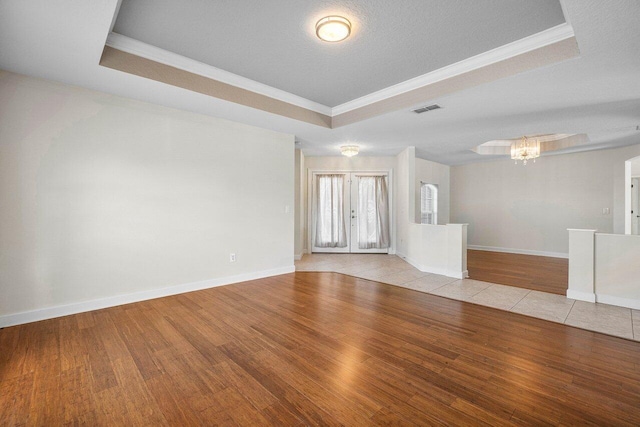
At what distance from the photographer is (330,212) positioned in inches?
303

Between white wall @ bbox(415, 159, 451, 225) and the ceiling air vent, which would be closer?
the ceiling air vent

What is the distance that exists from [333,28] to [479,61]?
1.71 m

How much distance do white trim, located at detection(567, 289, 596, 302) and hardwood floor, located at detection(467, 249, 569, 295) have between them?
27cm

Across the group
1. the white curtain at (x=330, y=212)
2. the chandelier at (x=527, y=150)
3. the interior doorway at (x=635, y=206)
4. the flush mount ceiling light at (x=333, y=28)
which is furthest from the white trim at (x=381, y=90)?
the interior doorway at (x=635, y=206)

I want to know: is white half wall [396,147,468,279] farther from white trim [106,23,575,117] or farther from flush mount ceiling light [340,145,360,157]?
white trim [106,23,575,117]

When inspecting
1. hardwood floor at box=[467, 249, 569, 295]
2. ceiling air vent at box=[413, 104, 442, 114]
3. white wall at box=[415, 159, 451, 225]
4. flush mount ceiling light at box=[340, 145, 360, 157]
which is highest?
ceiling air vent at box=[413, 104, 442, 114]

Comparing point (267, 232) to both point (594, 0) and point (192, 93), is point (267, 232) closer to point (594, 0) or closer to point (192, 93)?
point (192, 93)

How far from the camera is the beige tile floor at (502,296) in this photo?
123 inches

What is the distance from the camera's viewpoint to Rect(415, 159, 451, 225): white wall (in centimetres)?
764

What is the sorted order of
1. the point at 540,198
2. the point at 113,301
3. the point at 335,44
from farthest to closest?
the point at 540,198 < the point at 113,301 < the point at 335,44

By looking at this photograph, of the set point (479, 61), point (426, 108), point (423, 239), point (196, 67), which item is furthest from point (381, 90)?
point (423, 239)

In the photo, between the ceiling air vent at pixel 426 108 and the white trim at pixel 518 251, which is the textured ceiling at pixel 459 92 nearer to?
the ceiling air vent at pixel 426 108

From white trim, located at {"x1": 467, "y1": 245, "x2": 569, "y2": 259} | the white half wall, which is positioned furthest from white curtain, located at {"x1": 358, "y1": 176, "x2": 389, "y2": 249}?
white trim, located at {"x1": 467, "y1": 245, "x2": 569, "y2": 259}

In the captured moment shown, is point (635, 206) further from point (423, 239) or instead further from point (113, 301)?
point (113, 301)
